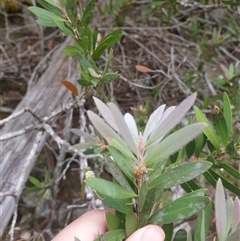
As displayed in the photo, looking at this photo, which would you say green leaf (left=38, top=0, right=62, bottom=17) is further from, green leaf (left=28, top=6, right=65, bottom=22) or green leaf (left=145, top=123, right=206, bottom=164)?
green leaf (left=145, top=123, right=206, bottom=164)

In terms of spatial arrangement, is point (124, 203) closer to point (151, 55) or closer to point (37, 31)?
point (151, 55)

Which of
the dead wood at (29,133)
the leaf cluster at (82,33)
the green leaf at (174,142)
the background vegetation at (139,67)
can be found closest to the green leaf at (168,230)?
the green leaf at (174,142)

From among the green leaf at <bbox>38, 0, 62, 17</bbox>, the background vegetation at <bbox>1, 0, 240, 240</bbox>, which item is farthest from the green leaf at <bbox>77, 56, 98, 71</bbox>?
the background vegetation at <bbox>1, 0, 240, 240</bbox>

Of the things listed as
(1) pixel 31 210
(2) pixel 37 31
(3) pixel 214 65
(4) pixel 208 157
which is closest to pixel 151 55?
(3) pixel 214 65

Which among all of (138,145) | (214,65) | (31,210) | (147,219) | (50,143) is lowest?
(31,210)

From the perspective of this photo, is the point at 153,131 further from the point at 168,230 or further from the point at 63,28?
the point at 63,28

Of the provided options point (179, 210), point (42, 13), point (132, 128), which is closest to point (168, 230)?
point (179, 210)
